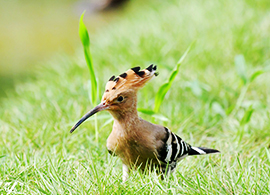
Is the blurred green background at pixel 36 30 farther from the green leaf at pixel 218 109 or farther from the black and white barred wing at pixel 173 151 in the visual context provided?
the black and white barred wing at pixel 173 151

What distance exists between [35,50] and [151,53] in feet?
9.77

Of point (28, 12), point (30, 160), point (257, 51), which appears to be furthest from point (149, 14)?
point (30, 160)

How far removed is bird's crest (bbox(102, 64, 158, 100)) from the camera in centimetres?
178

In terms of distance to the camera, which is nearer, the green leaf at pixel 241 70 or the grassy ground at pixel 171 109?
the grassy ground at pixel 171 109

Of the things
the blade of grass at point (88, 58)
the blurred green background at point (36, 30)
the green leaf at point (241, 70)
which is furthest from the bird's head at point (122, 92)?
the blurred green background at point (36, 30)

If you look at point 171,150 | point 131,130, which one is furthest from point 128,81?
point 171,150

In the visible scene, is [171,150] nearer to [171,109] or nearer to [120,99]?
[120,99]

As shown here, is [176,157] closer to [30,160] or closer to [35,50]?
[30,160]

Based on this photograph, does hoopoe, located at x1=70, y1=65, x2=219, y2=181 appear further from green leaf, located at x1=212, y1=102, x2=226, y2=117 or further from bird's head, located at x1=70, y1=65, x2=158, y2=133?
green leaf, located at x1=212, y1=102, x2=226, y2=117

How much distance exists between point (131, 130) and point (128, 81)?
242 millimetres

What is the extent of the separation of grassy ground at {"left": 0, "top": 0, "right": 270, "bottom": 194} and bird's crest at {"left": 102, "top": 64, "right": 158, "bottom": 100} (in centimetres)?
37

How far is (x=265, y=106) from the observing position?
2.64 meters

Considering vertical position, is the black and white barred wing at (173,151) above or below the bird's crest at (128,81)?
below

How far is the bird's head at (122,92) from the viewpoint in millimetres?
1771
